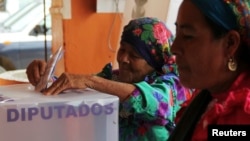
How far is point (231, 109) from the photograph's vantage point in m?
0.87

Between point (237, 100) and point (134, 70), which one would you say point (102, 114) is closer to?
point (237, 100)

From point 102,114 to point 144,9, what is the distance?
1.28 m

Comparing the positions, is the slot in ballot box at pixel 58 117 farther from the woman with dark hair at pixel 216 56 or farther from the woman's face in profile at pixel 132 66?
the woman's face in profile at pixel 132 66

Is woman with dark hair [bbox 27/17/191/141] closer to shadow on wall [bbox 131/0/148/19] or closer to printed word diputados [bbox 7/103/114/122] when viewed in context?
printed word diputados [bbox 7/103/114/122]

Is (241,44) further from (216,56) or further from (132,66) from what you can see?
(132,66)

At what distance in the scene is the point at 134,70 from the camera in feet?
4.71

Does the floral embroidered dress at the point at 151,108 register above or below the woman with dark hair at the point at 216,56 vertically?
below

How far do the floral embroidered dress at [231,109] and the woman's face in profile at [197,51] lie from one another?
0.04m

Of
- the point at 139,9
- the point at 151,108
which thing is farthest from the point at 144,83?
the point at 139,9

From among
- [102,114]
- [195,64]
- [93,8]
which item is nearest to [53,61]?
[102,114]

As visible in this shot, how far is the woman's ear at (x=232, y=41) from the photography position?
2.99 feet

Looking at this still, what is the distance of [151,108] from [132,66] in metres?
0.20

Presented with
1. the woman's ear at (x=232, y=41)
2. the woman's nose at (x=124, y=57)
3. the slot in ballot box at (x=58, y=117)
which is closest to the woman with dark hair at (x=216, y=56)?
the woman's ear at (x=232, y=41)

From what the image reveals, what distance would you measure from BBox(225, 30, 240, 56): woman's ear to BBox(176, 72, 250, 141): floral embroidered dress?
0.06 metres
